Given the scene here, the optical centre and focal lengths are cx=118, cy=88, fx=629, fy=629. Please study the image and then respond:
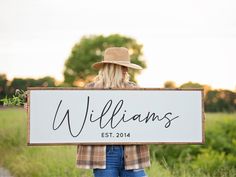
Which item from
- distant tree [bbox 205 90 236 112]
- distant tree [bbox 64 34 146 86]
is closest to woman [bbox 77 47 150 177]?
distant tree [bbox 205 90 236 112]

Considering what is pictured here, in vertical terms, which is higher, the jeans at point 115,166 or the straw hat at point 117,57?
the straw hat at point 117,57

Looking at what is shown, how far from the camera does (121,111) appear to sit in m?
5.78

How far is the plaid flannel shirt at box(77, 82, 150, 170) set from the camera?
5.63 metres

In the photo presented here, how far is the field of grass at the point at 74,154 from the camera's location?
9.43 meters

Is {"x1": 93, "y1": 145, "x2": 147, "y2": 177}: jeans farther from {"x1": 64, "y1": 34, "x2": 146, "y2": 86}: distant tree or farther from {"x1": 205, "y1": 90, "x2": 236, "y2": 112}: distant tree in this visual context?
{"x1": 64, "y1": 34, "x2": 146, "y2": 86}: distant tree

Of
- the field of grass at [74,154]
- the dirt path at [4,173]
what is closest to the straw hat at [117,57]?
the field of grass at [74,154]

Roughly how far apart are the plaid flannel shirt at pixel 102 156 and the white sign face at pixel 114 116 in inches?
2.6

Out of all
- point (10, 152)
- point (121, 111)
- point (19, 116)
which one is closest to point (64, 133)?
point (121, 111)

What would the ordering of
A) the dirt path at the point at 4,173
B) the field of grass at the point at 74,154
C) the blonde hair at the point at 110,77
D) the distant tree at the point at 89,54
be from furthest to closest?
the distant tree at the point at 89,54 < the dirt path at the point at 4,173 < the field of grass at the point at 74,154 < the blonde hair at the point at 110,77

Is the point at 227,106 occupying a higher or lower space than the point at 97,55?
lower

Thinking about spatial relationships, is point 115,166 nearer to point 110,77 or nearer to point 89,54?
point 110,77

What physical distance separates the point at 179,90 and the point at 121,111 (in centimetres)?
58

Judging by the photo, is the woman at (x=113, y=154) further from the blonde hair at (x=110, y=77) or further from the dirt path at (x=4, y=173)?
the dirt path at (x=4, y=173)

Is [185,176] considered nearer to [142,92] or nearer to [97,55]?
[142,92]
